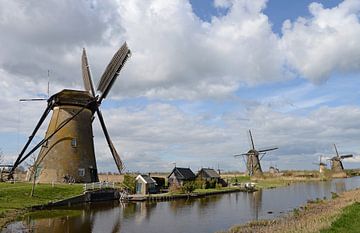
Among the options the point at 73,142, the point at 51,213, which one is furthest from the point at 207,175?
the point at 51,213

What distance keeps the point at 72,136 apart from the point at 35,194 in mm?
8448

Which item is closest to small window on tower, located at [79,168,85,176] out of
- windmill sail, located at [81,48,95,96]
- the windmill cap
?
the windmill cap

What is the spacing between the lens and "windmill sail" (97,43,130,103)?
4119cm

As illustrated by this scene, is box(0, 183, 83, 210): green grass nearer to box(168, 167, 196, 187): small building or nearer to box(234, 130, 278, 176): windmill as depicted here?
box(168, 167, 196, 187): small building

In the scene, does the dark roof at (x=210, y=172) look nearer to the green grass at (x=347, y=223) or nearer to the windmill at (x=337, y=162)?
the green grass at (x=347, y=223)

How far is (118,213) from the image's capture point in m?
28.8

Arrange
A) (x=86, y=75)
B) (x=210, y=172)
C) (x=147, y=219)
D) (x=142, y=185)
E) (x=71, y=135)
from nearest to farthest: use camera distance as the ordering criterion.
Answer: (x=147, y=219)
(x=71, y=135)
(x=142, y=185)
(x=86, y=75)
(x=210, y=172)

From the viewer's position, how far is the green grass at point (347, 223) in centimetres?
1503

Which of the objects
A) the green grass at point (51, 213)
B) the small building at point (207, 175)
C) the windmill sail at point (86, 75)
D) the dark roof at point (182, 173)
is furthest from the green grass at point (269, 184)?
the green grass at point (51, 213)

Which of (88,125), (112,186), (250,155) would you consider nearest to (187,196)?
(112,186)

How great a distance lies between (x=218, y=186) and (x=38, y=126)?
26.7 metres

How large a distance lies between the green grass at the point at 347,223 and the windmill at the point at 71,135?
26.1 metres

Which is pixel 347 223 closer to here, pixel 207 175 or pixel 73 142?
pixel 73 142

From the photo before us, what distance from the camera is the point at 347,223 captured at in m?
16.6
